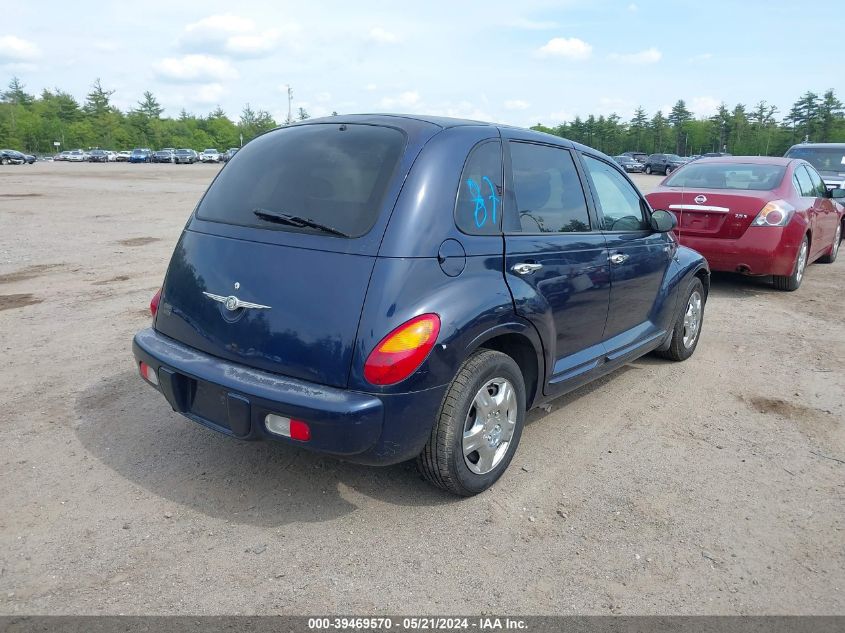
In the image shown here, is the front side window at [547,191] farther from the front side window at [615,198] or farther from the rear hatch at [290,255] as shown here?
the rear hatch at [290,255]

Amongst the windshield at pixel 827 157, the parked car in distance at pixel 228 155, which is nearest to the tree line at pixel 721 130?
the parked car in distance at pixel 228 155

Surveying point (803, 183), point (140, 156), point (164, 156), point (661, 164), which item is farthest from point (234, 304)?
point (140, 156)

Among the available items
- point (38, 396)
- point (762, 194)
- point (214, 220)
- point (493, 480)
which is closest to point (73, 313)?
point (38, 396)

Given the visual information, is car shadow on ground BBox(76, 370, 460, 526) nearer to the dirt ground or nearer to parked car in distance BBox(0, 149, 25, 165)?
the dirt ground

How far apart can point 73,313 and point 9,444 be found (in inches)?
121

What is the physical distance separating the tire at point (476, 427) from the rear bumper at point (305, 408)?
0.10 metres

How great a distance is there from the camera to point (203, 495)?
3.35 metres

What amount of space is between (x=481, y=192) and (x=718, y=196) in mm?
5451

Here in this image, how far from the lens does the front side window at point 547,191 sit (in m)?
3.66

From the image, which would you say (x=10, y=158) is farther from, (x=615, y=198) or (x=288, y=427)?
(x=288, y=427)

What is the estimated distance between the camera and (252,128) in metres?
108

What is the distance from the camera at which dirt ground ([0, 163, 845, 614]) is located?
2676mm

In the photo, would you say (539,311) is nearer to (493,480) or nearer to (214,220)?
(493,480)

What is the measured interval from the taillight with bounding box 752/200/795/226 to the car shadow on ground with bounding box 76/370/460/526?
230 inches
